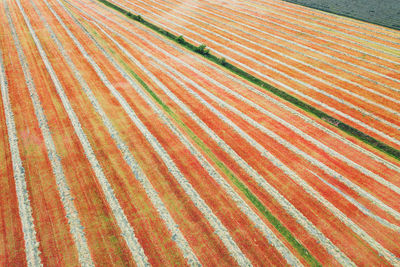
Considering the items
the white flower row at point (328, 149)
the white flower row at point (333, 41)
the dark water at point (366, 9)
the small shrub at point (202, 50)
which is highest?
the dark water at point (366, 9)

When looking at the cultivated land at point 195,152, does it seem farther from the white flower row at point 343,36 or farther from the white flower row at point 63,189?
the white flower row at point 343,36

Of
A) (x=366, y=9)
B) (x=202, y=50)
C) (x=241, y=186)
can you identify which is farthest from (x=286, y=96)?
(x=366, y=9)

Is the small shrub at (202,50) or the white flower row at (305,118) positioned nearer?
the white flower row at (305,118)

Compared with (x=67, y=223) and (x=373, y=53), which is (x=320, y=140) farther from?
(x=373, y=53)

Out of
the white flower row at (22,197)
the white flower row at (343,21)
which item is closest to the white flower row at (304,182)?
the white flower row at (22,197)

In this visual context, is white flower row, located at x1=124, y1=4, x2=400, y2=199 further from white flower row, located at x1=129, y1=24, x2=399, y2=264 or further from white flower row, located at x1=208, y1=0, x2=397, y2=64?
white flower row, located at x1=208, y1=0, x2=397, y2=64

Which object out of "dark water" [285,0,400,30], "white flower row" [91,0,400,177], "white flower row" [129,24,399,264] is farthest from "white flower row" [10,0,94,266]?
"dark water" [285,0,400,30]
